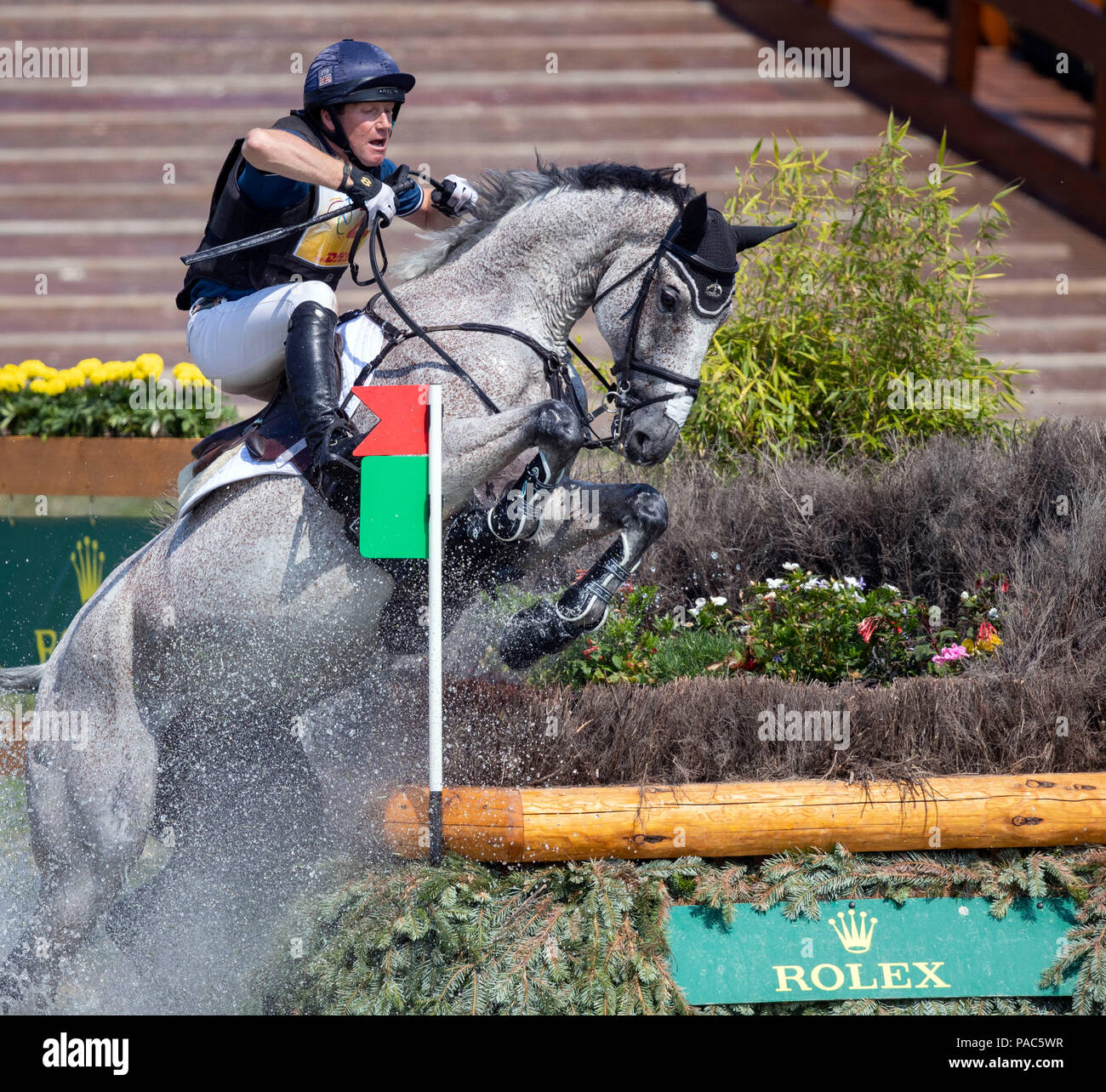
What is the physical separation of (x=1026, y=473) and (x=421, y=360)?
256cm

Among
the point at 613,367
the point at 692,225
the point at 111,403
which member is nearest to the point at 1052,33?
the point at 111,403

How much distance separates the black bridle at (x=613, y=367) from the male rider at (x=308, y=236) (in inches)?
5.6

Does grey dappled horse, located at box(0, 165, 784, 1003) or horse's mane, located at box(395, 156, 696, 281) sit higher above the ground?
horse's mane, located at box(395, 156, 696, 281)

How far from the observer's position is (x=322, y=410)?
2871 mm

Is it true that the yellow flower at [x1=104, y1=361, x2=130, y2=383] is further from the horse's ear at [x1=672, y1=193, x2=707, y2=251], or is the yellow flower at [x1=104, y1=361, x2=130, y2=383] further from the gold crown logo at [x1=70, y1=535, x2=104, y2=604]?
the horse's ear at [x1=672, y1=193, x2=707, y2=251]

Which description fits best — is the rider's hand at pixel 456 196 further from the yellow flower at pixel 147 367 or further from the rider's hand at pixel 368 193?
the yellow flower at pixel 147 367

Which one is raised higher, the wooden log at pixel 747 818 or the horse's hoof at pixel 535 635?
the horse's hoof at pixel 535 635

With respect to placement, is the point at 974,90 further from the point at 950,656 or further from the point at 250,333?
the point at 250,333

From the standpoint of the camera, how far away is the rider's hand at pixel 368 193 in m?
2.85

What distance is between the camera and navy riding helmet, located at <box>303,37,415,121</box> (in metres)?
2.97

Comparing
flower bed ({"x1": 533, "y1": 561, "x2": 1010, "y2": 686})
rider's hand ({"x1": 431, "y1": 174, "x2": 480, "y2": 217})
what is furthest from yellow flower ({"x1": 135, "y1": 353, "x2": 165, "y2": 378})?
rider's hand ({"x1": 431, "y1": 174, "x2": 480, "y2": 217})

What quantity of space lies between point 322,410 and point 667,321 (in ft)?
2.81

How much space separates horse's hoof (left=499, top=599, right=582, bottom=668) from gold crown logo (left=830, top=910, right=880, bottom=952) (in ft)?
3.02

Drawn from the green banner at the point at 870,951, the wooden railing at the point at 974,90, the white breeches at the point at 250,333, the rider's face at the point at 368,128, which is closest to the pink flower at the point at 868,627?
the green banner at the point at 870,951
